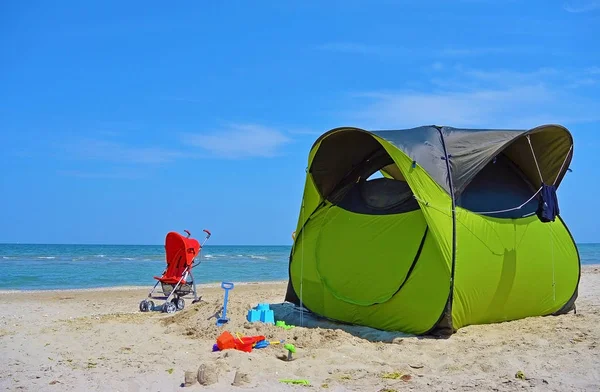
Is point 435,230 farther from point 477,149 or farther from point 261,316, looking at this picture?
point 261,316

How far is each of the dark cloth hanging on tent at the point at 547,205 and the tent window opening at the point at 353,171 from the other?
6.23 feet

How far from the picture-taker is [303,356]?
6.23m

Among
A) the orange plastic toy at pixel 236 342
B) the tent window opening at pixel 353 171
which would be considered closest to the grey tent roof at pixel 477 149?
the tent window opening at pixel 353 171

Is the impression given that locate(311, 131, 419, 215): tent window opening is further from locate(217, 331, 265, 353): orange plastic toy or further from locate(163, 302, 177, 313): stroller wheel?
locate(163, 302, 177, 313): stroller wheel

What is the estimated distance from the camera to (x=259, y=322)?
754 centimetres

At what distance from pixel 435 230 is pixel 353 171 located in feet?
7.41

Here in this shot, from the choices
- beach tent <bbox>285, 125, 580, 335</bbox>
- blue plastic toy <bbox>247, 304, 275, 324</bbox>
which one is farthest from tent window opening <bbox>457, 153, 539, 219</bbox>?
blue plastic toy <bbox>247, 304, 275, 324</bbox>

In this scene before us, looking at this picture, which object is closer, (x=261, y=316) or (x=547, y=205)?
(x=261, y=316)

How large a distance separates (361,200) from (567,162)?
3.01 metres

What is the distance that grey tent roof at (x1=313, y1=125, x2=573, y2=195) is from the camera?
752cm

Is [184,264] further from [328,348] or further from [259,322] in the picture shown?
[328,348]

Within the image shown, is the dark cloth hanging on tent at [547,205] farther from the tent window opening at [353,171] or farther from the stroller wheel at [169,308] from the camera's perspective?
the stroller wheel at [169,308]

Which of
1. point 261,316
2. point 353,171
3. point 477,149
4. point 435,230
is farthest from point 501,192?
point 261,316

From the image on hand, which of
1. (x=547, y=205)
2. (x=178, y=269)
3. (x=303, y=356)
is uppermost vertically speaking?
(x=547, y=205)
